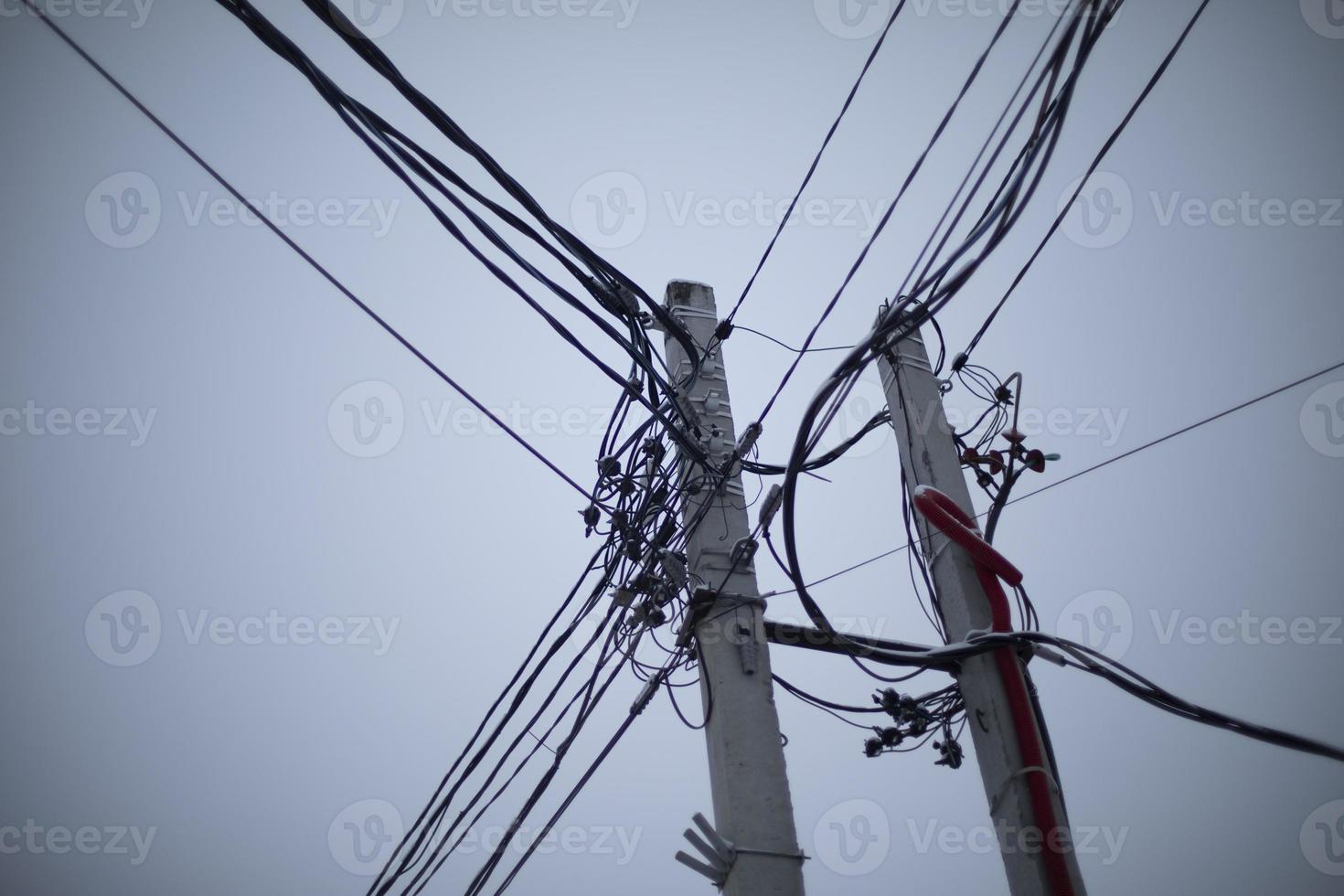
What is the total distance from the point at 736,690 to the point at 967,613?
120cm

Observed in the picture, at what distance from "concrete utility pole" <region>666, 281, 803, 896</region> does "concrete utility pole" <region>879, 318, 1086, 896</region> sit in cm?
93

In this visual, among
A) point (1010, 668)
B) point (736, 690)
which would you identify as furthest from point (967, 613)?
point (736, 690)

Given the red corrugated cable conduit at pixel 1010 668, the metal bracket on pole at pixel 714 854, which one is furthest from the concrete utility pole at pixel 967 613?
the metal bracket on pole at pixel 714 854

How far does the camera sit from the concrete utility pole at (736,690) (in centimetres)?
415

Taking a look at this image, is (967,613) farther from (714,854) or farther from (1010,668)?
(714,854)

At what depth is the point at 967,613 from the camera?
455cm

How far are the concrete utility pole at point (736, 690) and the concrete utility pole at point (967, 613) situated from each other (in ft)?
3.06

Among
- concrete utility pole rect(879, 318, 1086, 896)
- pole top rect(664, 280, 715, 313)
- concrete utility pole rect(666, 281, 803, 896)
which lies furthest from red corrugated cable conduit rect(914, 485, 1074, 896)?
pole top rect(664, 280, 715, 313)

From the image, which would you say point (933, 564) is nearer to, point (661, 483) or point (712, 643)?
point (712, 643)

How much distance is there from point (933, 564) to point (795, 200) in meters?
2.60

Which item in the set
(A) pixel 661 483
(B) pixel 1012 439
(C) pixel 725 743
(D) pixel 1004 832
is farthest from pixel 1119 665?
(A) pixel 661 483

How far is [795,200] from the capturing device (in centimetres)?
609

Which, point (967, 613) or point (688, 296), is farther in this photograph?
point (688, 296)

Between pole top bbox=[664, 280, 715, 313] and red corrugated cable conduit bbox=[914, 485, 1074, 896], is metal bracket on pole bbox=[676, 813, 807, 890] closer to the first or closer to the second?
red corrugated cable conduit bbox=[914, 485, 1074, 896]
